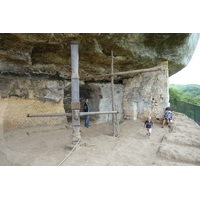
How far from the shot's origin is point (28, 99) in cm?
559

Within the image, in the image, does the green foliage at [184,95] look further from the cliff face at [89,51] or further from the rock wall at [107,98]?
the cliff face at [89,51]

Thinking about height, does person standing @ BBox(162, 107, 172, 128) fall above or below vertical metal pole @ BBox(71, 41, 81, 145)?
below

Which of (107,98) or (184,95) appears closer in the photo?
(107,98)

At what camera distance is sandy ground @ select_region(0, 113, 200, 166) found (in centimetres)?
317

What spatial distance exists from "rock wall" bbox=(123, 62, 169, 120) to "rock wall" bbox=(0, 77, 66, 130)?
331 cm

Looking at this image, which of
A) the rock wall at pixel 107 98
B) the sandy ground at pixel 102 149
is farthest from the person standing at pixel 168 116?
the rock wall at pixel 107 98

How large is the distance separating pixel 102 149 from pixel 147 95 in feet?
12.7

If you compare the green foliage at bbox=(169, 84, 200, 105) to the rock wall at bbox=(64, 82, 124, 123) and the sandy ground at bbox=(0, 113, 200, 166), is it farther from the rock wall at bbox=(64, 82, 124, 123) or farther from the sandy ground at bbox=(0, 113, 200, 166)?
the sandy ground at bbox=(0, 113, 200, 166)

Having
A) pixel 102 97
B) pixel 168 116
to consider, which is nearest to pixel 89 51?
pixel 102 97

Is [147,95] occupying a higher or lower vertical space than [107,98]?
higher

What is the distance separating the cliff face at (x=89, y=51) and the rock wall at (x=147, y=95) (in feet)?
2.17

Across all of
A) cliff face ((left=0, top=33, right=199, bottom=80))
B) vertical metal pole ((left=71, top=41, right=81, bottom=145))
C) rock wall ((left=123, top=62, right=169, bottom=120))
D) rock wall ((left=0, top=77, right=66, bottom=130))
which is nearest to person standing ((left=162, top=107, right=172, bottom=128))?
rock wall ((left=123, top=62, right=169, bottom=120))

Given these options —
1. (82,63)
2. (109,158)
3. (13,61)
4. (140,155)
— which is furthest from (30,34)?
(140,155)

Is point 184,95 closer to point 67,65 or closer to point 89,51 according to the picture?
point 67,65
